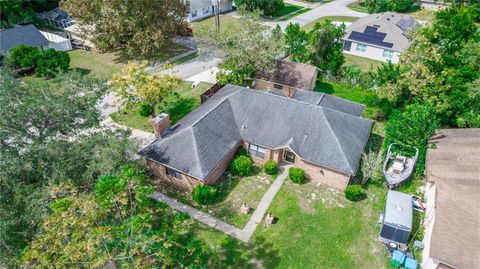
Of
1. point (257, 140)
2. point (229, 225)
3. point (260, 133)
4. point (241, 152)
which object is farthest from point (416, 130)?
point (229, 225)

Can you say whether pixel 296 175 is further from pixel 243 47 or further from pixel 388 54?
pixel 388 54

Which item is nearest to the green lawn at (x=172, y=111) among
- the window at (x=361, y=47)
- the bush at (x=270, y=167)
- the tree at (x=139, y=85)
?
the tree at (x=139, y=85)

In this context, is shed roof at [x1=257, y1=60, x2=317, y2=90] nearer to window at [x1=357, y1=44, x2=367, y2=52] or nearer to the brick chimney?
the brick chimney

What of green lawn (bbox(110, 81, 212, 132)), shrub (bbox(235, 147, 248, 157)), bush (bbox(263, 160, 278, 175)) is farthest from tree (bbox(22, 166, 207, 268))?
green lawn (bbox(110, 81, 212, 132))

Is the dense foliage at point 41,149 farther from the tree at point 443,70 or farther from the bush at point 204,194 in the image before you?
the tree at point 443,70

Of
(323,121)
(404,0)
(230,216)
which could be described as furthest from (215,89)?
(404,0)

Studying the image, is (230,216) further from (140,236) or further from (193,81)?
(193,81)
